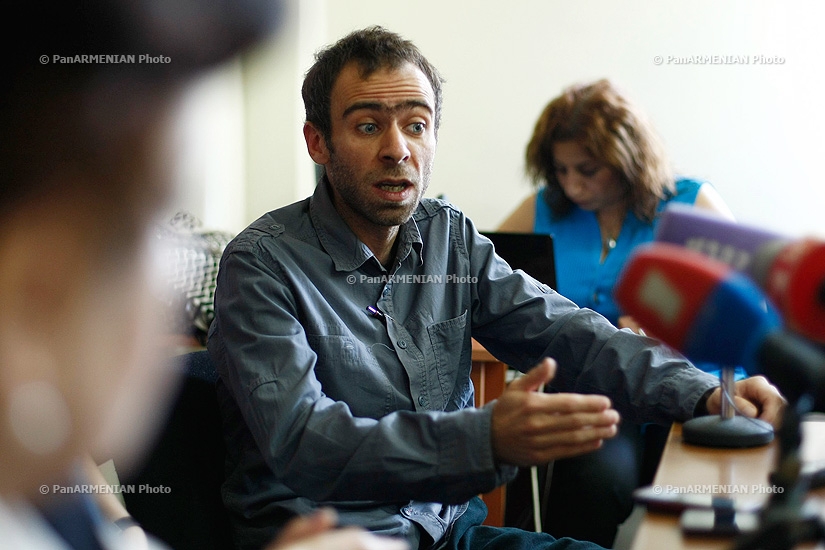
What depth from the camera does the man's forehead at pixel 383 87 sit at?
144 cm

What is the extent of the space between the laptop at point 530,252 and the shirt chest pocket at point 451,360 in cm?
66

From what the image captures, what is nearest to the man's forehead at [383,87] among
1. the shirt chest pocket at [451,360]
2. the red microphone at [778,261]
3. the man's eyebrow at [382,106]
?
the man's eyebrow at [382,106]

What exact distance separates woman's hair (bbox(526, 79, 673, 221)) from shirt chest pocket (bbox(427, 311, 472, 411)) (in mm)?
1117

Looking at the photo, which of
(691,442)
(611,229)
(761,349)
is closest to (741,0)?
(611,229)

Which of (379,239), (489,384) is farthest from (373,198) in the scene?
(489,384)

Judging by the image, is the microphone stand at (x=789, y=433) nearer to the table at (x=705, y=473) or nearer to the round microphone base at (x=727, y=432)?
the table at (x=705, y=473)

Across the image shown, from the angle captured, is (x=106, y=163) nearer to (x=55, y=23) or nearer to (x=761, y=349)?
(x=55, y=23)

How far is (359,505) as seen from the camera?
123 cm

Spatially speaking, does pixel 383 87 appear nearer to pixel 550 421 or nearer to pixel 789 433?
pixel 550 421

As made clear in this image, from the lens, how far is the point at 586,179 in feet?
7.94

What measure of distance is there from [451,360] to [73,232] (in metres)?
0.98

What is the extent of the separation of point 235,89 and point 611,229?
6.99ft

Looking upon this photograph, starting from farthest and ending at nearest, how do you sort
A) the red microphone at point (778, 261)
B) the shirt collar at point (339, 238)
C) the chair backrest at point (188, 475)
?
1. the shirt collar at point (339, 238)
2. the chair backrest at point (188, 475)
3. the red microphone at point (778, 261)

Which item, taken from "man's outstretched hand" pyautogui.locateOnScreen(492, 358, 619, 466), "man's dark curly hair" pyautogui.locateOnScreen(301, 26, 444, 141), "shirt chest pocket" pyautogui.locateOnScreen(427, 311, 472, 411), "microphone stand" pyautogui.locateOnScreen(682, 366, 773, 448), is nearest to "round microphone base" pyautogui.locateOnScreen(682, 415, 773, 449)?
"microphone stand" pyautogui.locateOnScreen(682, 366, 773, 448)
